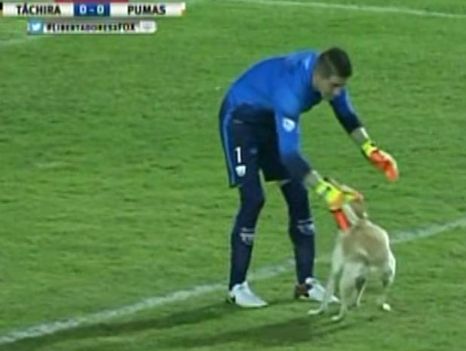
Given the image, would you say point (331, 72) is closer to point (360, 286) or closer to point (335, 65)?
point (335, 65)

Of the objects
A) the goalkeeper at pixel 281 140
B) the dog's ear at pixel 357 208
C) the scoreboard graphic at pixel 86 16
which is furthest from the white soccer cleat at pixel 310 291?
the scoreboard graphic at pixel 86 16

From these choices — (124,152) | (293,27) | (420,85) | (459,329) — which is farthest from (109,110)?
(459,329)

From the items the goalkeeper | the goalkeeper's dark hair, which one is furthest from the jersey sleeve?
the goalkeeper's dark hair

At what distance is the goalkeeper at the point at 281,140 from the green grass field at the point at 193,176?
13.5 inches

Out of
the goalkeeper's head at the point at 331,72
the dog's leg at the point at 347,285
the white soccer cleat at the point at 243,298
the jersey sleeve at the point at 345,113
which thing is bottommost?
the white soccer cleat at the point at 243,298

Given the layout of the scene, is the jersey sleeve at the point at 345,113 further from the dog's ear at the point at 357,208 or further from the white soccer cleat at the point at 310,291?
the white soccer cleat at the point at 310,291

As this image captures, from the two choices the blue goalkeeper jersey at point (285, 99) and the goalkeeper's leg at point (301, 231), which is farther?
the goalkeeper's leg at point (301, 231)

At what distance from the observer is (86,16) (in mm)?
24312

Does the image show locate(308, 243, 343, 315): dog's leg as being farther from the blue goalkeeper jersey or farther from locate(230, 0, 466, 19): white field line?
locate(230, 0, 466, 19): white field line

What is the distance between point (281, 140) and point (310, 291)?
1.35 metres

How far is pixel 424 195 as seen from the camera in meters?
15.6

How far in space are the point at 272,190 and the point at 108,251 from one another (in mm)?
2437

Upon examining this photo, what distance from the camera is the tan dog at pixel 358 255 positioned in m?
11.4

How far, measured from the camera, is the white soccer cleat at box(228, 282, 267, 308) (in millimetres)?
12117
